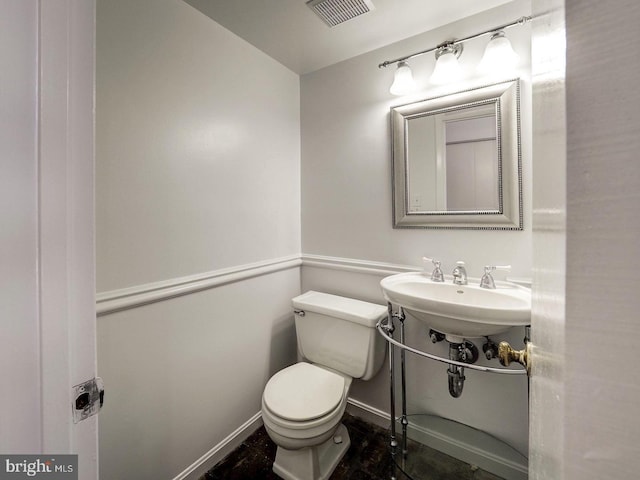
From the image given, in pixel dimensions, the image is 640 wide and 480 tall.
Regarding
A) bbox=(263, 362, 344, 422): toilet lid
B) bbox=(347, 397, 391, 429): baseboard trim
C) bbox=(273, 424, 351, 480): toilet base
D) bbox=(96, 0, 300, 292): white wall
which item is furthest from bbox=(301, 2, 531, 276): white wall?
bbox=(273, 424, 351, 480): toilet base

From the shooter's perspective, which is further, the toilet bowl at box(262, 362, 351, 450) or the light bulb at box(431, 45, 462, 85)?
the light bulb at box(431, 45, 462, 85)

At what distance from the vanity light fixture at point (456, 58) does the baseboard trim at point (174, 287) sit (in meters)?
1.26

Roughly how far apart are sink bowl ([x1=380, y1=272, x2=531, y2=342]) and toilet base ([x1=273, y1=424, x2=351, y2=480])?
2.74ft

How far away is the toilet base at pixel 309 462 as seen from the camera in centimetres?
126

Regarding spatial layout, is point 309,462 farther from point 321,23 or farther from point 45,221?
point 321,23

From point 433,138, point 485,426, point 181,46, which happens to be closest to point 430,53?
point 433,138

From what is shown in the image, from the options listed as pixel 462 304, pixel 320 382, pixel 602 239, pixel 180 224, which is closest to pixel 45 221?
pixel 602 239

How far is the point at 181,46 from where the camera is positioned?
124cm

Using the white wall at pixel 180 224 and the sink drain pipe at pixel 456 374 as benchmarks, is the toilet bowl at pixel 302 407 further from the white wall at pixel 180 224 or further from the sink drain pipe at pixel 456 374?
the sink drain pipe at pixel 456 374

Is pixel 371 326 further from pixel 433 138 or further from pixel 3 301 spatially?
pixel 3 301

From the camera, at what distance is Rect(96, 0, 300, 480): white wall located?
1.04 metres

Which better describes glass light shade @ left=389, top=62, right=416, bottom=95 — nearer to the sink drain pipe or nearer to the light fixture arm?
the light fixture arm

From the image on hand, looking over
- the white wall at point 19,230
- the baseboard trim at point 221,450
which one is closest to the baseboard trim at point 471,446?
the baseboard trim at point 221,450

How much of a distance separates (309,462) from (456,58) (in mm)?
2076
